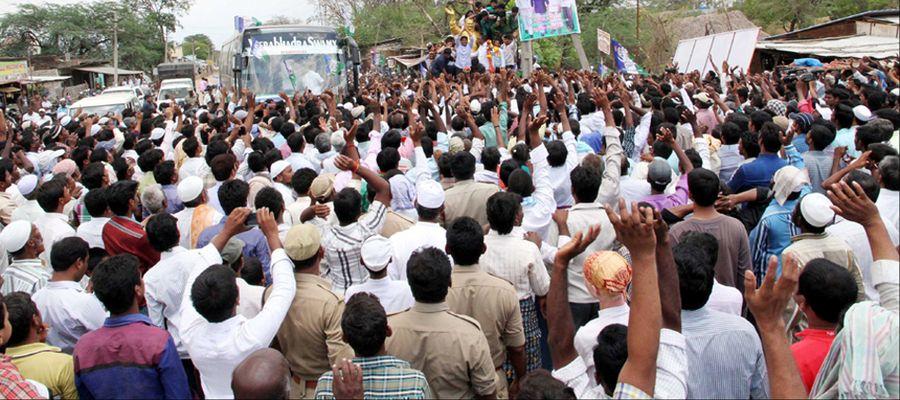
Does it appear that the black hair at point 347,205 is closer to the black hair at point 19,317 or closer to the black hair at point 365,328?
the black hair at point 365,328

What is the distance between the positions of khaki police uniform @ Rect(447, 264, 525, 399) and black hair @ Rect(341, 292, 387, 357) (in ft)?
2.50

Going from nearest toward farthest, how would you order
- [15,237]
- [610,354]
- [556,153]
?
1. [610,354]
2. [15,237]
3. [556,153]

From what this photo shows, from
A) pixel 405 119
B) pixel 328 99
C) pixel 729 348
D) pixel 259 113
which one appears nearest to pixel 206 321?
pixel 729 348

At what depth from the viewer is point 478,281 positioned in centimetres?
348

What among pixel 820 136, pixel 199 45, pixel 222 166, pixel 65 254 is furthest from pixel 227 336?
pixel 199 45

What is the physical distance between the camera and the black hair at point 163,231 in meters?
3.94

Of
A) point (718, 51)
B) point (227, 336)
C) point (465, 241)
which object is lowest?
point (227, 336)

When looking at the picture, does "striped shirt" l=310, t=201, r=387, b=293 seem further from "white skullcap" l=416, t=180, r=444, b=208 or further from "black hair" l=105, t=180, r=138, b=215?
"black hair" l=105, t=180, r=138, b=215

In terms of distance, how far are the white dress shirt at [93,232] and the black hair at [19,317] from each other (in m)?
1.80

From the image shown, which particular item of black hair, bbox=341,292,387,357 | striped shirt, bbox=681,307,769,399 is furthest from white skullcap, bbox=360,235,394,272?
striped shirt, bbox=681,307,769,399

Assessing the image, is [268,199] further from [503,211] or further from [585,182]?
[585,182]

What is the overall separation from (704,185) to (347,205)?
7.06ft

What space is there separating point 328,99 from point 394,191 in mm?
4844

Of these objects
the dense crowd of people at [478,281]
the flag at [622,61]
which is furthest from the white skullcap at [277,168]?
the flag at [622,61]
